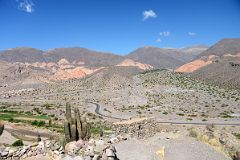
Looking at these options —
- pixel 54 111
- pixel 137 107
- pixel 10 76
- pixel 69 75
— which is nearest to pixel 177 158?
pixel 54 111

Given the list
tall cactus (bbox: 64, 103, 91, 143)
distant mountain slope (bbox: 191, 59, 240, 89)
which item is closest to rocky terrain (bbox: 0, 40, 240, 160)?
tall cactus (bbox: 64, 103, 91, 143)

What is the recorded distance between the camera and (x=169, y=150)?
1969 cm

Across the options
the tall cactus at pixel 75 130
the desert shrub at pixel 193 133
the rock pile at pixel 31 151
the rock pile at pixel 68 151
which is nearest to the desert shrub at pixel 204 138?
the desert shrub at pixel 193 133

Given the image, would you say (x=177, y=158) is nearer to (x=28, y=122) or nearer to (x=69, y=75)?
(x=28, y=122)

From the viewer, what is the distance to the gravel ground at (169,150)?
18.9 metres

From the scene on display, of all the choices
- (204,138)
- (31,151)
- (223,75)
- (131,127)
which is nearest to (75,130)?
(31,151)

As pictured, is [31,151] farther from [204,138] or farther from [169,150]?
[204,138]

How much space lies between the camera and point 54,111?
212 ft

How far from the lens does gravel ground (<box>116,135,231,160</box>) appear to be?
18.9 m


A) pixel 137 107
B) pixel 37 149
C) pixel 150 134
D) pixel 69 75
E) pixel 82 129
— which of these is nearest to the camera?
pixel 37 149

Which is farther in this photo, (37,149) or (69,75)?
(69,75)

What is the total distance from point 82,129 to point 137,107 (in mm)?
52177

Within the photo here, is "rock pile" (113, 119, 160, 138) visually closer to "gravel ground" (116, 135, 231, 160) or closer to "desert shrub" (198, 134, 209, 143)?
"gravel ground" (116, 135, 231, 160)

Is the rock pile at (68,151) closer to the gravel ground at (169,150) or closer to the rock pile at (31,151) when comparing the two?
the rock pile at (31,151)
